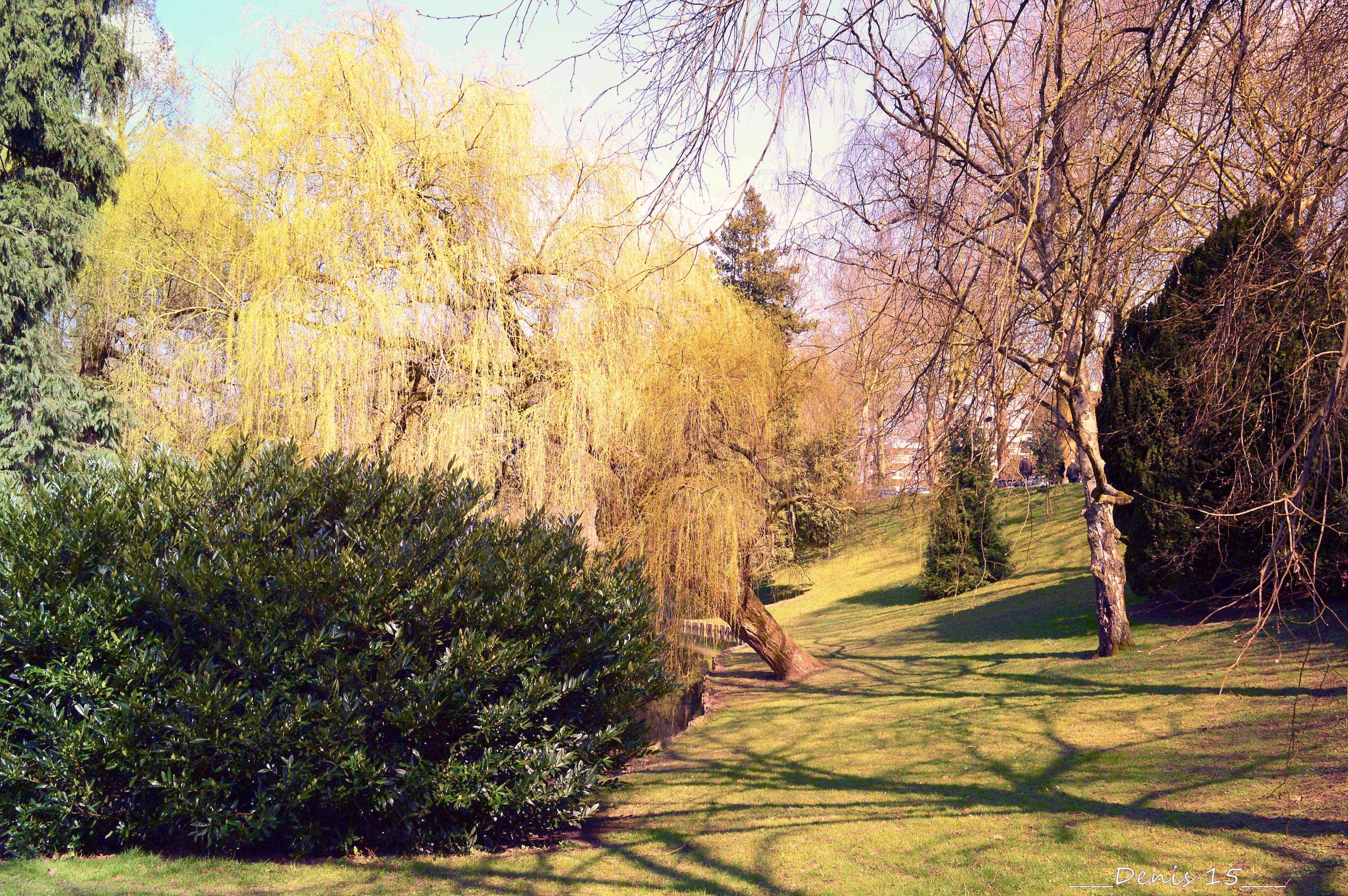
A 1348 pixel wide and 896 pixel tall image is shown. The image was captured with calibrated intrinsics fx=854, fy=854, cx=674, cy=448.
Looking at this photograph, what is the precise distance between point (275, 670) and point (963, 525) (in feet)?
16.9

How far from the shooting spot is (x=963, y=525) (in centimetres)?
689

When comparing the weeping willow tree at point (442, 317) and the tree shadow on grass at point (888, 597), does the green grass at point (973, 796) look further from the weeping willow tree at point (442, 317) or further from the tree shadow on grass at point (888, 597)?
the tree shadow on grass at point (888, 597)

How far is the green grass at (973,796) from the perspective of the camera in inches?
193

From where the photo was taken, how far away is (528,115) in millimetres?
10273

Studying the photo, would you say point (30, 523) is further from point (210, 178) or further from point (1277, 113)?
point (1277, 113)

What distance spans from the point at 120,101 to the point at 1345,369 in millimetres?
16864

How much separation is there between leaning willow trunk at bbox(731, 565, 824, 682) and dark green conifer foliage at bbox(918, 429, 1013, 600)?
2.68 meters

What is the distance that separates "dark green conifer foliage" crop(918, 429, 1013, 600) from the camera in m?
4.31

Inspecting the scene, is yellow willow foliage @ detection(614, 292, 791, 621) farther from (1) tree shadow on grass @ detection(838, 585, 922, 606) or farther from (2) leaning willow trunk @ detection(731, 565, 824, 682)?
(1) tree shadow on grass @ detection(838, 585, 922, 606)

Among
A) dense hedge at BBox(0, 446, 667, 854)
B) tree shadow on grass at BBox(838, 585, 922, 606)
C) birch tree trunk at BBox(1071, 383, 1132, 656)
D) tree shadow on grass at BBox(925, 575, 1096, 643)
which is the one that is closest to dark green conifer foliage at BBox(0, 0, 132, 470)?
dense hedge at BBox(0, 446, 667, 854)

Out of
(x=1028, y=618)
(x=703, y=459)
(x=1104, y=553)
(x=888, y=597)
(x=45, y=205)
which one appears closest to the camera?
(x=1104, y=553)

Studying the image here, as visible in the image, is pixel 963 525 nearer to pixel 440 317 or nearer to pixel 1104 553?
pixel 1104 553

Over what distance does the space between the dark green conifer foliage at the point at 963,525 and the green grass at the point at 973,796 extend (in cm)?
132

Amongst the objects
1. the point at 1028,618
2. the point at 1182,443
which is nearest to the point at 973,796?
the point at 1182,443
